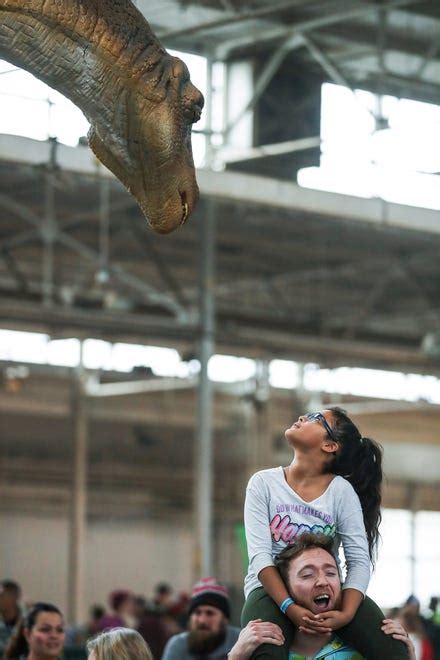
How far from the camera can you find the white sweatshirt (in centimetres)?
518

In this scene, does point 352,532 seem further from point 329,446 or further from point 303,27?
point 303,27

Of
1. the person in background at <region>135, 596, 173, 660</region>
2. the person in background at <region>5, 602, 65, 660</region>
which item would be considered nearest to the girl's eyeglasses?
the person in background at <region>5, 602, 65, 660</region>

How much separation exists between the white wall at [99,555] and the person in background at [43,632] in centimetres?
2465

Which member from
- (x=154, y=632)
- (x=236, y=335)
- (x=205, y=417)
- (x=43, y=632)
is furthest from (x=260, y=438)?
(x=43, y=632)

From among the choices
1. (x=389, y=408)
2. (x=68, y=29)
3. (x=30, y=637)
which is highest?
(x=389, y=408)

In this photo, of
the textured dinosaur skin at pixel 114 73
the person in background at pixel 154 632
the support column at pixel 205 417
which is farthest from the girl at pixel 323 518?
the support column at pixel 205 417

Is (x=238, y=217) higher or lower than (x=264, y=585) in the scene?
higher

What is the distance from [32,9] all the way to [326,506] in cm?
176

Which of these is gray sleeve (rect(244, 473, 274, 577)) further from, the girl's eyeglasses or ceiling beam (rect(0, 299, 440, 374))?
ceiling beam (rect(0, 299, 440, 374))

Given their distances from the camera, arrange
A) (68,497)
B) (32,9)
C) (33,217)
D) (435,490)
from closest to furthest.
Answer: (32,9)
(33,217)
(68,497)
(435,490)

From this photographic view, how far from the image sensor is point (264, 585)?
5066 mm

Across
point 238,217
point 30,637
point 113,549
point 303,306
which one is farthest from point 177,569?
point 30,637

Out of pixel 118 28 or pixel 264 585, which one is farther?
pixel 264 585

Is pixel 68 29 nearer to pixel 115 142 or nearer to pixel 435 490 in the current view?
pixel 115 142
